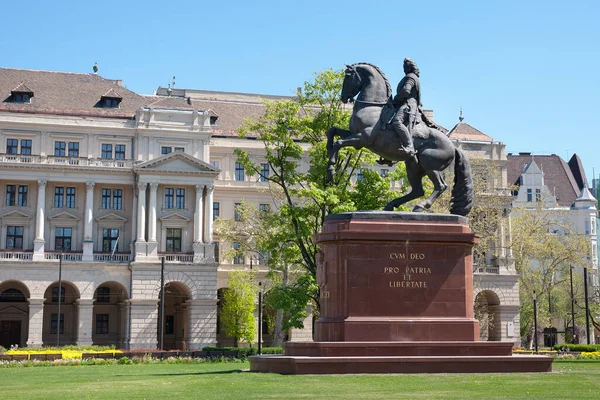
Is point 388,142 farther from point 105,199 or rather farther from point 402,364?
point 105,199

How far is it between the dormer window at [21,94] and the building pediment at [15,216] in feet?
29.5

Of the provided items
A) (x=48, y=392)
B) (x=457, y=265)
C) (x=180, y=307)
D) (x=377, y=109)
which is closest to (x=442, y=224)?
(x=457, y=265)

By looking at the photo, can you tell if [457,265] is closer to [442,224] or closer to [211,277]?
[442,224]

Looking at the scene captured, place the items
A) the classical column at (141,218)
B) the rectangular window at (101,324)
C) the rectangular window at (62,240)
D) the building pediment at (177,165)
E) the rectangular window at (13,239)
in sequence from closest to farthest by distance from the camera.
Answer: the classical column at (141,218)
the rectangular window at (13,239)
the building pediment at (177,165)
the rectangular window at (62,240)
the rectangular window at (101,324)

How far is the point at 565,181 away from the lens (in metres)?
113

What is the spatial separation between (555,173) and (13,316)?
67104 mm

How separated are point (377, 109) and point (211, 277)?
5064 centimetres

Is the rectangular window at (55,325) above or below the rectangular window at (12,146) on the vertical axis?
below

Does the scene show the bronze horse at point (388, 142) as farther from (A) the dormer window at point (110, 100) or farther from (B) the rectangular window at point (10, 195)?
(A) the dormer window at point (110, 100)

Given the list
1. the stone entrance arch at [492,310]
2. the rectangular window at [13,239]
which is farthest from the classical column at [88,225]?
the stone entrance arch at [492,310]

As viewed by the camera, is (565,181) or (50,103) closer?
(50,103)

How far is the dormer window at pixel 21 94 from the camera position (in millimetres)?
75062

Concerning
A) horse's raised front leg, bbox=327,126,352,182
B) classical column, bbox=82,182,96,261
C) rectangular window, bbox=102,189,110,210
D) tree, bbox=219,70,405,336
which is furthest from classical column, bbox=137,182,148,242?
horse's raised front leg, bbox=327,126,352,182

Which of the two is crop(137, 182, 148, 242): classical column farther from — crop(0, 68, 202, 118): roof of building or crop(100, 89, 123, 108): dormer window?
crop(100, 89, 123, 108): dormer window
